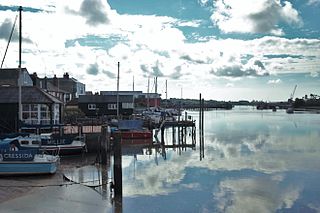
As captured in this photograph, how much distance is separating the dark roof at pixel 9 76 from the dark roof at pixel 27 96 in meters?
14.4

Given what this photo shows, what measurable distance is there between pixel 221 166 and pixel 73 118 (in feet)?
90.4

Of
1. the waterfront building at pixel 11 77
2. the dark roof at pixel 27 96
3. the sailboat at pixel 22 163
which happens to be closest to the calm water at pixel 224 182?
the sailboat at pixel 22 163

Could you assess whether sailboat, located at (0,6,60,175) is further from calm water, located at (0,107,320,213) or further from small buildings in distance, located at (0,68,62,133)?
small buildings in distance, located at (0,68,62,133)

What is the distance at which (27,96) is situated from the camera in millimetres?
33781

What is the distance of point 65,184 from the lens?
61.8 feet

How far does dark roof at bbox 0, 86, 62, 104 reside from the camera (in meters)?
33.3

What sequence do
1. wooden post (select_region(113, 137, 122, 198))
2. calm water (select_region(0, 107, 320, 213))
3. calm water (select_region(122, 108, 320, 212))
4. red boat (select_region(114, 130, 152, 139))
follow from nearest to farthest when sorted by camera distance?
calm water (select_region(0, 107, 320, 213)) < calm water (select_region(122, 108, 320, 212)) < wooden post (select_region(113, 137, 122, 198)) < red boat (select_region(114, 130, 152, 139))

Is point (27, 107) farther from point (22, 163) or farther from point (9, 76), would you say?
point (9, 76)

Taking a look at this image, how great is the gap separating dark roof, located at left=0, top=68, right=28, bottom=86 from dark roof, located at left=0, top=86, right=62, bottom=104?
14437 mm

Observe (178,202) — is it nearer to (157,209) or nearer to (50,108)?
(157,209)

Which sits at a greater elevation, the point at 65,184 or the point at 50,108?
the point at 50,108

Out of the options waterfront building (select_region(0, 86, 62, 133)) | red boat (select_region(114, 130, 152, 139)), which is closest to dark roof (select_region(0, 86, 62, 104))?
waterfront building (select_region(0, 86, 62, 133))

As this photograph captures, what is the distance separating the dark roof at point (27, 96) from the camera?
109 ft

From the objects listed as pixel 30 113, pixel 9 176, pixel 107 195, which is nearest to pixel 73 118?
pixel 30 113
